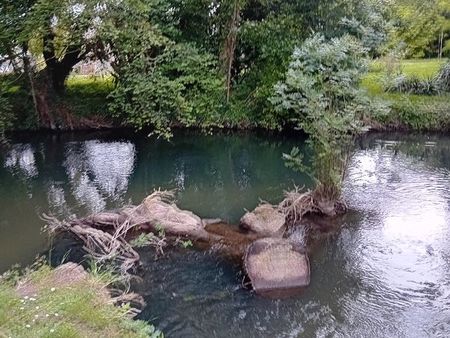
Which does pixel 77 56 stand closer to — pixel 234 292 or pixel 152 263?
pixel 152 263

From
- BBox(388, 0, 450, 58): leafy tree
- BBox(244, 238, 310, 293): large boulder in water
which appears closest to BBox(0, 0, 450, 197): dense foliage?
BBox(388, 0, 450, 58): leafy tree

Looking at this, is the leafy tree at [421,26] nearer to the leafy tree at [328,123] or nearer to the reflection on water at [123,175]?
the reflection on water at [123,175]

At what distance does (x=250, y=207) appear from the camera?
10.0 meters

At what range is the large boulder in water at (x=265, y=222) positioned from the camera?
8.34 meters

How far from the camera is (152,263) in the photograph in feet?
25.0

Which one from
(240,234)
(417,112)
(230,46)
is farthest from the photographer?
(230,46)

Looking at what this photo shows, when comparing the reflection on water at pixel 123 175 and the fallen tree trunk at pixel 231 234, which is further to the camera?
the reflection on water at pixel 123 175

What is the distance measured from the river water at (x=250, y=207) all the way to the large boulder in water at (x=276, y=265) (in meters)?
0.22

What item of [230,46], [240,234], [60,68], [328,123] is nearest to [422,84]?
[230,46]

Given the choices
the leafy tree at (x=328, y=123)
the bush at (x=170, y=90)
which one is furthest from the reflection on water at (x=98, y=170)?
the leafy tree at (x=328, y=123)

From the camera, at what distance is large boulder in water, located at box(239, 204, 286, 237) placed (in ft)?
27.3

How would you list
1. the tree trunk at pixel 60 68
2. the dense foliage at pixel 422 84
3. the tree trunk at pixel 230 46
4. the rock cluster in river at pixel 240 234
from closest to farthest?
the rock cluster in river at pixel 240 234, the tree trunk at pixel 230 46, the dense foliage at pixel 422 84, the tree trunk at pixel 60 68

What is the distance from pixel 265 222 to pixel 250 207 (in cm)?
157

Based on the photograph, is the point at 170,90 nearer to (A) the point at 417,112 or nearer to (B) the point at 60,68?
(B) the point at 60,68
